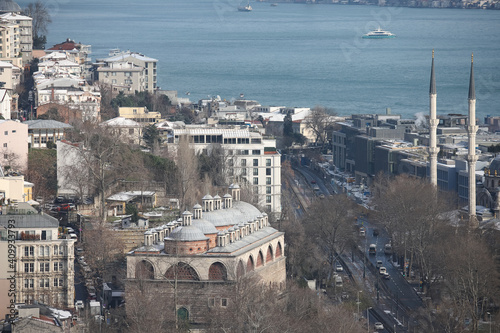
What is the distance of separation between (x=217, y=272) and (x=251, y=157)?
19215 mm

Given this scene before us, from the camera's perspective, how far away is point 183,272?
38.2 m

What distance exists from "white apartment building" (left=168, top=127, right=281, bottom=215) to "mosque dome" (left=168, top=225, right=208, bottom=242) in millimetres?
17058

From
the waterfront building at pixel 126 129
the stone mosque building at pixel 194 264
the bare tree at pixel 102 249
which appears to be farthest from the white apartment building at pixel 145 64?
the stone mosque building at pixel 194 264

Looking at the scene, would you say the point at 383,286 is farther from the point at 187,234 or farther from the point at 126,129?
the point at 126,129

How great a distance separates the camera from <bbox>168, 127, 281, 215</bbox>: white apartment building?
56.4m

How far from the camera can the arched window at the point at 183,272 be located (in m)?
38.1

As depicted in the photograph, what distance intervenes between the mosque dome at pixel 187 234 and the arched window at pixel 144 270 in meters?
1.01

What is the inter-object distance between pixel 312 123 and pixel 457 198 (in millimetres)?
25070

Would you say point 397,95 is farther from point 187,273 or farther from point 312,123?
point 187,273

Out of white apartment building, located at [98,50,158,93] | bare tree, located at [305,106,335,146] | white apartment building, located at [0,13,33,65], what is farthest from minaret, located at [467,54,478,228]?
white apartment building, located at [98,50,158,93]

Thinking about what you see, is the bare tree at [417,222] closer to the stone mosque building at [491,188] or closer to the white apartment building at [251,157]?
the stone mosque building at [491,188]

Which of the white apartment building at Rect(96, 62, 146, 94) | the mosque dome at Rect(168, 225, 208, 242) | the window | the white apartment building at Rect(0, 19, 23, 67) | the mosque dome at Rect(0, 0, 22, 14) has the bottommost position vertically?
the window

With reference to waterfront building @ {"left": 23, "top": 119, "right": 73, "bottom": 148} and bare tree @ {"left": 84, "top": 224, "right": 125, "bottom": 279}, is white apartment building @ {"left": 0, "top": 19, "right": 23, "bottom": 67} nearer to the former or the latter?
waterfront building @ {"left": 23, "top": 119, "right": 73, "bottom": 148}

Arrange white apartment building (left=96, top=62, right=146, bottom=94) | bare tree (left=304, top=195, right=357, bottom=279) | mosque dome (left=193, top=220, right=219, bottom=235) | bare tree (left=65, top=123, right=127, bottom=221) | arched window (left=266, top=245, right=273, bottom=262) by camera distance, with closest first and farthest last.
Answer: mosque dome (left=193, top=220, right=219, bottom=235) < arched window (left=266, top=245, right=273, bottom=262) < bare tree (left=65, top=123, right=127, bottom=221) < bare tree (left=304, top=195, right=357, bottom=279) < white apartment building (left=96, top=62, right=146, bottom=94)
